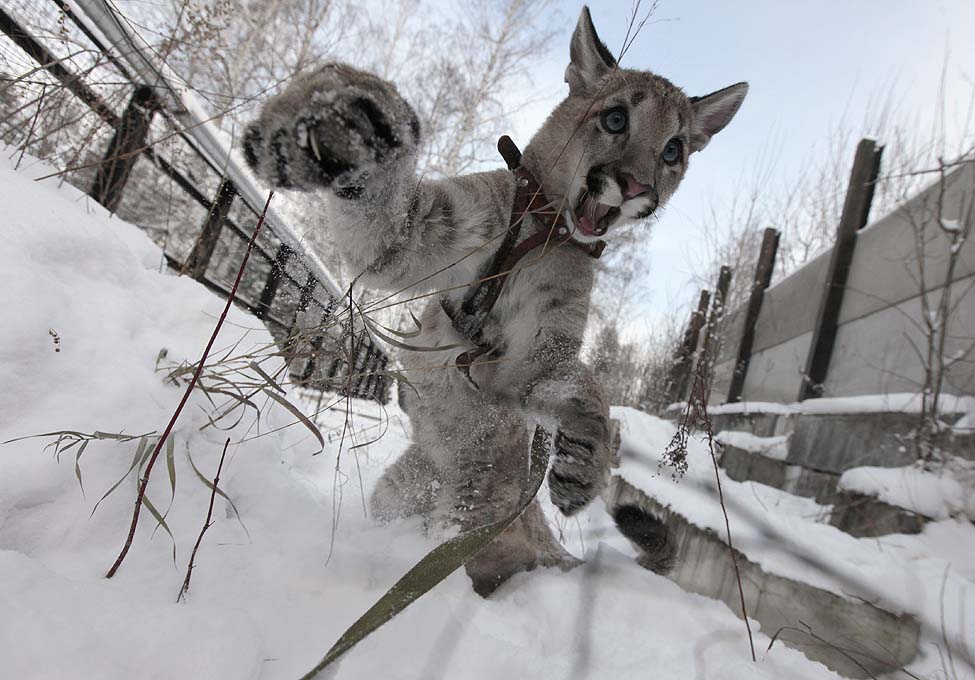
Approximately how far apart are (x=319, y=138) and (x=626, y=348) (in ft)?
21.3

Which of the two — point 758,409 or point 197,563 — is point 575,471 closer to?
point 197,563

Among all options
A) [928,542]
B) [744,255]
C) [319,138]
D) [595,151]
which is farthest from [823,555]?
[744,255]

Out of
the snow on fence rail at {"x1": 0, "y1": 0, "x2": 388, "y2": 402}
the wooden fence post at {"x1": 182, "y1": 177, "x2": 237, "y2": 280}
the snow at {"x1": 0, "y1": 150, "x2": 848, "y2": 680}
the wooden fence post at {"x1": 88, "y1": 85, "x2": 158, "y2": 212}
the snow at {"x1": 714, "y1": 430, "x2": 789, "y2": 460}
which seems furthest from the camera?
the snow at {"x1": 714, "y1": 430, "x2": 789, "y2": 460}

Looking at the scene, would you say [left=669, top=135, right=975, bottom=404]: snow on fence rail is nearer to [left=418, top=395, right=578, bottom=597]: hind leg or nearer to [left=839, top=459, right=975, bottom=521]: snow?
[left=839, top=459, right=975, bottom=521]: snow

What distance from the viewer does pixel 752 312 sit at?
11039mm

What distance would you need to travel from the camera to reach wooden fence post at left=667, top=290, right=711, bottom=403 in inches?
268

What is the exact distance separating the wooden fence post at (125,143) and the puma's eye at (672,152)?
3.05 meters

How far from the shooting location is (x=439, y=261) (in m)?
2.12

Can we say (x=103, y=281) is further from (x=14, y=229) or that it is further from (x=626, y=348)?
(x=626, y=348)

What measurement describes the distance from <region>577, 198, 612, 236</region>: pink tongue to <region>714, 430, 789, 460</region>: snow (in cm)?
497

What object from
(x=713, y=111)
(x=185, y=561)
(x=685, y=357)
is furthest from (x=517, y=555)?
(x=685, y=357)

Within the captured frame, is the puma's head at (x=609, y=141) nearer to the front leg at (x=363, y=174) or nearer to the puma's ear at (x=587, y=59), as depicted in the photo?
the puma's ear at (x=587, y=59)

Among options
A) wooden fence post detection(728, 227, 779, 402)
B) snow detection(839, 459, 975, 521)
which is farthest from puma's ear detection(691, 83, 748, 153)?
wooden fence post detection(728, 227, 779, 402)

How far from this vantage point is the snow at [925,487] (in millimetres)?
3754
